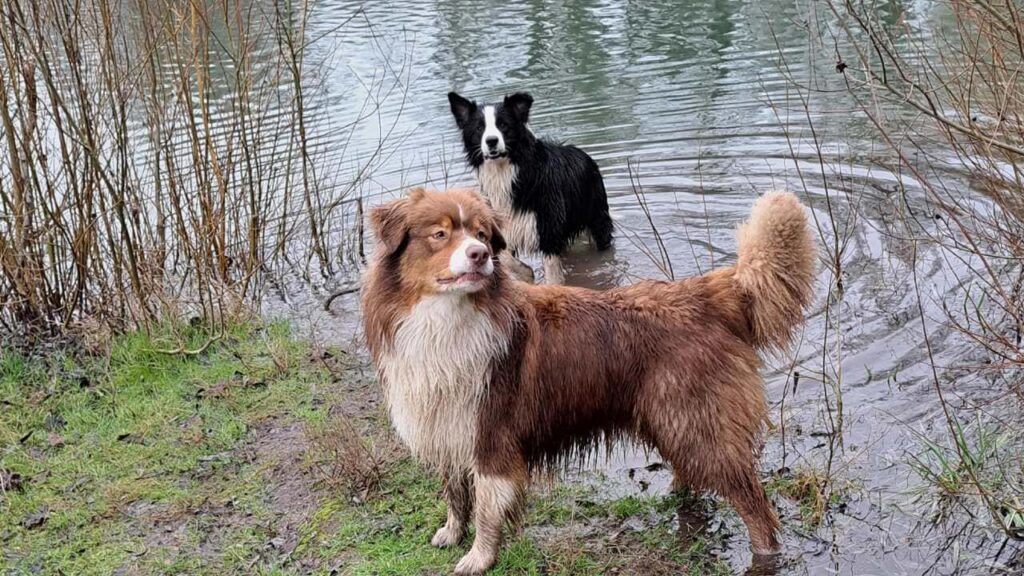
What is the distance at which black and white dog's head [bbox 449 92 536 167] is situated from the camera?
812 cm

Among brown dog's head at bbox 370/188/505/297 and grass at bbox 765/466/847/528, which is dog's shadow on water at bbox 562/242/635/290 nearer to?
grass at bbox 765/466/847/528

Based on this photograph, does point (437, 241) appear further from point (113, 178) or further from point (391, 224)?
point (113, 178)

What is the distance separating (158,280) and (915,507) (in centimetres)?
565

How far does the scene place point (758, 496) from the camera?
14.5 feet

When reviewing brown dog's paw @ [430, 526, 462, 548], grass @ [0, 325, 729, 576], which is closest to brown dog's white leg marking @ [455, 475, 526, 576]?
grass @ [0, 325, 729, 576]

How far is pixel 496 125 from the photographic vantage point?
8156mm

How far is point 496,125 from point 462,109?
0.42 meters

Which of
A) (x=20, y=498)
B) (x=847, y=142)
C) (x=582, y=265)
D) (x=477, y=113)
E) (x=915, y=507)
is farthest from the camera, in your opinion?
(x=847, y=142)

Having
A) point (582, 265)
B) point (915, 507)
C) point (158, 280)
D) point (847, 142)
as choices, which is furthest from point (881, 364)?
point (158, 280)

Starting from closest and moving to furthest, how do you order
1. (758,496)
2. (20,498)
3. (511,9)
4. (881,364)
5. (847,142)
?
(758,496), (20,498), (881,364), (847,142), (511,9)

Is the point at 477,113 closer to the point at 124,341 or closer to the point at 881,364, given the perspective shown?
the point at 124,341

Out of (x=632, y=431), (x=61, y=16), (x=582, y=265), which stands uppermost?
(x=61, y=16)

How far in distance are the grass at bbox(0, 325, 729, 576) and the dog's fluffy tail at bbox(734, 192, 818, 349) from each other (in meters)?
→ 1.25

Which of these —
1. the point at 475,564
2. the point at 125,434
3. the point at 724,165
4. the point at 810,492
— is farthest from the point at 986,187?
the point at 125,434
